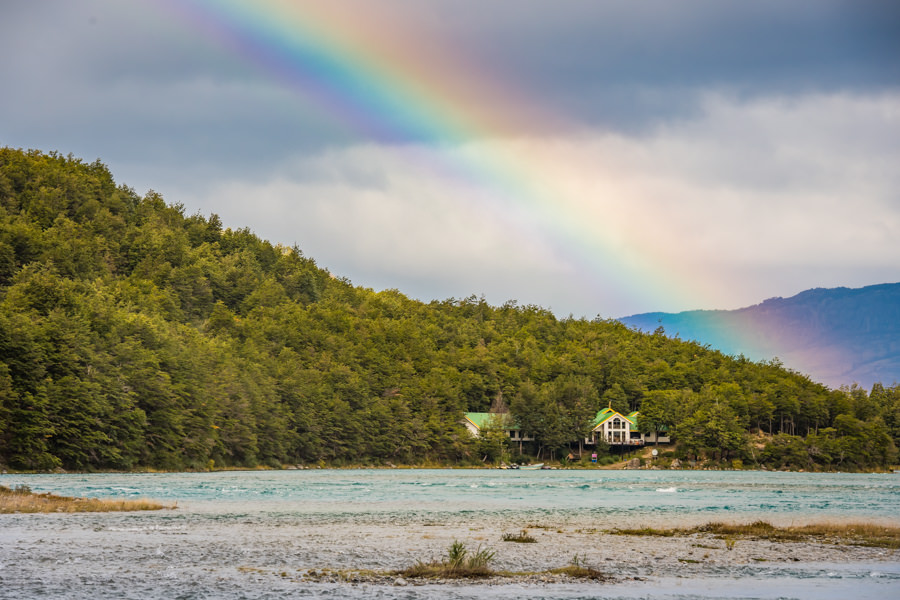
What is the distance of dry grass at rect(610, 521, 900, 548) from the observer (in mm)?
36641

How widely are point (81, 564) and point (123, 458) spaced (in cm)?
8038

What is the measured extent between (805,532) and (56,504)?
118 feet

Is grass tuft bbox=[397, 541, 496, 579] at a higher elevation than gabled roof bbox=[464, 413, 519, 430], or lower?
lower

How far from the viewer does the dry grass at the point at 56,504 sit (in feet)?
146

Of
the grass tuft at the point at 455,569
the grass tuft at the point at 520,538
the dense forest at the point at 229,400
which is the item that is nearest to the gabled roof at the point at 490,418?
the dense forest at the point at 229,400

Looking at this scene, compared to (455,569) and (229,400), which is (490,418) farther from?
(455,569)

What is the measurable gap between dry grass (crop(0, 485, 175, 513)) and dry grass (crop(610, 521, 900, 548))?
2517 cm

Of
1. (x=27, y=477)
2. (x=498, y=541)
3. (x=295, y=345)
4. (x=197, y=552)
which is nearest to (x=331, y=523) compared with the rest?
(x=498, y=541)

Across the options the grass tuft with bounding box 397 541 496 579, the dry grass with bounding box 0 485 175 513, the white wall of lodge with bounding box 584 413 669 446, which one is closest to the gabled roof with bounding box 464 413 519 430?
the white wall of lodge with bounding box 584 413 669 446

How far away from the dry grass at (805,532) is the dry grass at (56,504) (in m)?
25.2

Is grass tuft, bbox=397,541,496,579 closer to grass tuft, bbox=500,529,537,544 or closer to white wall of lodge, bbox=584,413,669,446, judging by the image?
grass tuft, bbox=500,529,537,544

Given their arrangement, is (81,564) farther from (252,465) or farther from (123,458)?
(252,465)

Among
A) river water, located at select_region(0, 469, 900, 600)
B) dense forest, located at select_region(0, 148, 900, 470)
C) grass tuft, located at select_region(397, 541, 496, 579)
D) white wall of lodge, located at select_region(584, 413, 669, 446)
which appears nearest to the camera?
river water, located at select_region(0, 469, 900, 600)

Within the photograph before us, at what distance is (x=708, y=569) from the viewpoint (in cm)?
2833
